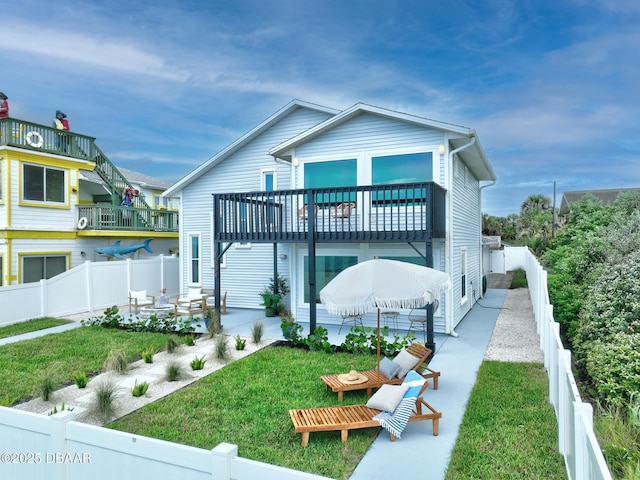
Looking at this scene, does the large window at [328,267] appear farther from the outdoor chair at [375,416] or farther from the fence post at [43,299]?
the fence post at [43,299]

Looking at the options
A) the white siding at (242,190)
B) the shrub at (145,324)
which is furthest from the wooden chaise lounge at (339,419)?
the white siding at (242,190)

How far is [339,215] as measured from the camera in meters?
10.6

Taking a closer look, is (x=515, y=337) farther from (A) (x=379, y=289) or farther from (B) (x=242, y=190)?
(B) (x=242, y=190)

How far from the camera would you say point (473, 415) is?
5430 millimetres

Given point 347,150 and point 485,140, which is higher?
point 485,140

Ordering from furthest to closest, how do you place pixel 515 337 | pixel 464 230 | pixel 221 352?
1. pixel 464 230
2. pixel 515 337
3. pixel 221 352

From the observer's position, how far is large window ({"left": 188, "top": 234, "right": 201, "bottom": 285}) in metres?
15.6

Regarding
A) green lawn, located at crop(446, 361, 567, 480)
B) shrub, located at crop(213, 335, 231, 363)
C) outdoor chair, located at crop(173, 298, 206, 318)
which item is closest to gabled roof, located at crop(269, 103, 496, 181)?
outdoor chair, located at crop(173, 298, 206, 318)

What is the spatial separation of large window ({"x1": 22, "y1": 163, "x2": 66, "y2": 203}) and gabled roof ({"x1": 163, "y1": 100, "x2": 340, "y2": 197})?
4964mm

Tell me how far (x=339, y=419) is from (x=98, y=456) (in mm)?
2790

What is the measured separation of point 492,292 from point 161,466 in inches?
738

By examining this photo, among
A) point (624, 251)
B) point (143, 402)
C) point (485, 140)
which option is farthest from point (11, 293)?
point (485, 140)

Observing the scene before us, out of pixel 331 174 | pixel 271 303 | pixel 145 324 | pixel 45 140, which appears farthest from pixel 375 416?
pixel 45 140

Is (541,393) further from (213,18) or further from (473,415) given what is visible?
(213,18)
